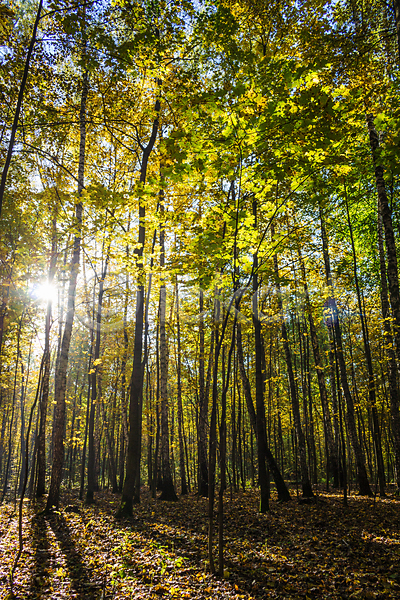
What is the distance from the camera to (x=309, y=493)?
27.2 feet

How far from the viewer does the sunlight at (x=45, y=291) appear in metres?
10.4

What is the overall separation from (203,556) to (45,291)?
30.3 feet

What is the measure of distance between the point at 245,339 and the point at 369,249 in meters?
7.47

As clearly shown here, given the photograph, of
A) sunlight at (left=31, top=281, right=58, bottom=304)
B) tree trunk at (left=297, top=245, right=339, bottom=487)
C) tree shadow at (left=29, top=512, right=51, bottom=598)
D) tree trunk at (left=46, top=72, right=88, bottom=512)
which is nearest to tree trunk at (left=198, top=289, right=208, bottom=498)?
tree trunk at (left=297, top=245, right=339, bottom=487)

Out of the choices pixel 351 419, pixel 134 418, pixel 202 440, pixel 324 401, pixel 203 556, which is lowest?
pixel 203 556

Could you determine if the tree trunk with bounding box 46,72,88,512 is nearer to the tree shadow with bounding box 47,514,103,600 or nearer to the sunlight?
the tree shadow with bounding box 47,514,103,600

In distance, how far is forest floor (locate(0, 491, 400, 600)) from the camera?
3.55 meters

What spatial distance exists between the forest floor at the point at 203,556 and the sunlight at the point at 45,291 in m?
6.22

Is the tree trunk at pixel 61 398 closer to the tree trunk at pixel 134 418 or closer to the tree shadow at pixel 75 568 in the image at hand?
the tree shadow at pixel 75 568

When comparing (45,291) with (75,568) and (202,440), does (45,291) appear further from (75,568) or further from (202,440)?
(75,568)

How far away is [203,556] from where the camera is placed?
4.62 metres

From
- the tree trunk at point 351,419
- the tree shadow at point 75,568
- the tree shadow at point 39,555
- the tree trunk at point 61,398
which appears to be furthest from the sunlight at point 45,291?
the tree trunk at point 351,419

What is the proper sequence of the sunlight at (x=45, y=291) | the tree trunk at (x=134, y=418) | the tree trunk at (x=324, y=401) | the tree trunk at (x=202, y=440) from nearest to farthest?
the tree trunk at (x=134, y=418) → the sunlight at (x=45, y=291) → the tree trunk at (x=324, y=401) → the tree trunk at (x=202, y=440)

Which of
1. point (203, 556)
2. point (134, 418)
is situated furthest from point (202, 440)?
point (203, 556)
